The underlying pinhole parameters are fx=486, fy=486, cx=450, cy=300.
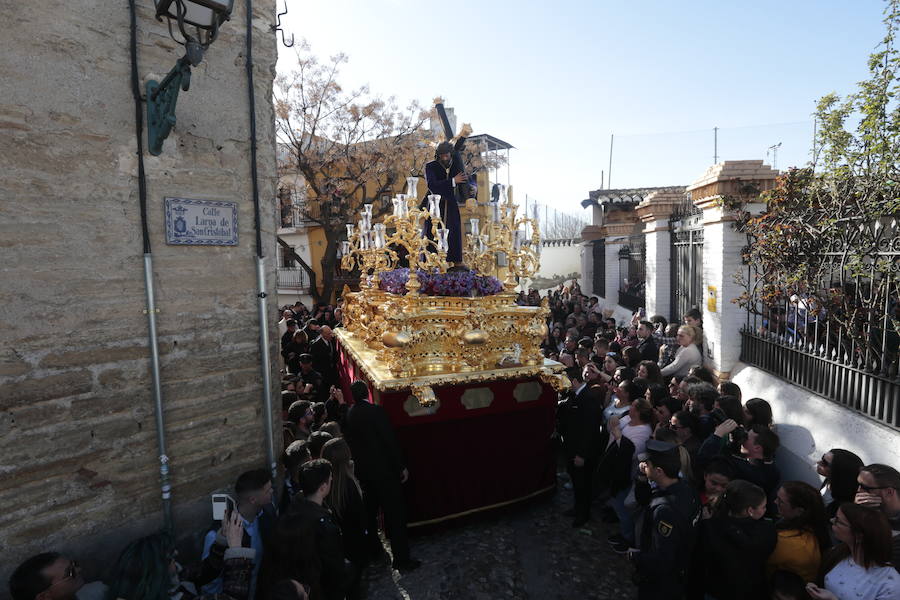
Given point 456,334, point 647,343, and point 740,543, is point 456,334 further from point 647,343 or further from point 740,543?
point 647,343

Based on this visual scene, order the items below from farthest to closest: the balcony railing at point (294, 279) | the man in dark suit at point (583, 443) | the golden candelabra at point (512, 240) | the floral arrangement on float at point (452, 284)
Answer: the balcony railing at point (294, 279)
the golden candelabra at point (512, 240)
the floral arrangement on float at point (452, 284)
the man in dark suit at point (583, 443)

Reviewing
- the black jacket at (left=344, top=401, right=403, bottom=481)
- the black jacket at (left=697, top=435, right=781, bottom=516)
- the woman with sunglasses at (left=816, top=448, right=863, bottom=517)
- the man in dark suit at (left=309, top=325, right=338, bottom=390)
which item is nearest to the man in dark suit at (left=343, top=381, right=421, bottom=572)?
the black jacket at (left=344, top=401, right=403, bottom=481)

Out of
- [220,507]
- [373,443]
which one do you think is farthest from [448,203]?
[220,507]

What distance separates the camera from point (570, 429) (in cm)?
477

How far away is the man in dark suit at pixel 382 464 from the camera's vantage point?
13.3ft

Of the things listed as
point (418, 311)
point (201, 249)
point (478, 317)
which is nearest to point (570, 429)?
point (478, 317)

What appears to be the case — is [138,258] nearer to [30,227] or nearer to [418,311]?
[30,227]

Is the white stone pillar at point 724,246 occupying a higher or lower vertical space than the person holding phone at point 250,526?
higher

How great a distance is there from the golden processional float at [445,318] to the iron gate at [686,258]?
3321 mm

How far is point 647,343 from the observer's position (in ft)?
23.5

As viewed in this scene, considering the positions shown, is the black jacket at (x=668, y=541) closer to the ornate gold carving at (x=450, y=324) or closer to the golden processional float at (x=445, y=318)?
the golden processional float at (x=445, y=318)

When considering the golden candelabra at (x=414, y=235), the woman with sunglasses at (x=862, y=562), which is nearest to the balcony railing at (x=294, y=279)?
the golden candelabra at (x=414, y=235)

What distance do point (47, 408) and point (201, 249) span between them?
1269mm

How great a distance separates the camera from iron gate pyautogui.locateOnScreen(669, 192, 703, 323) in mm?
7414
